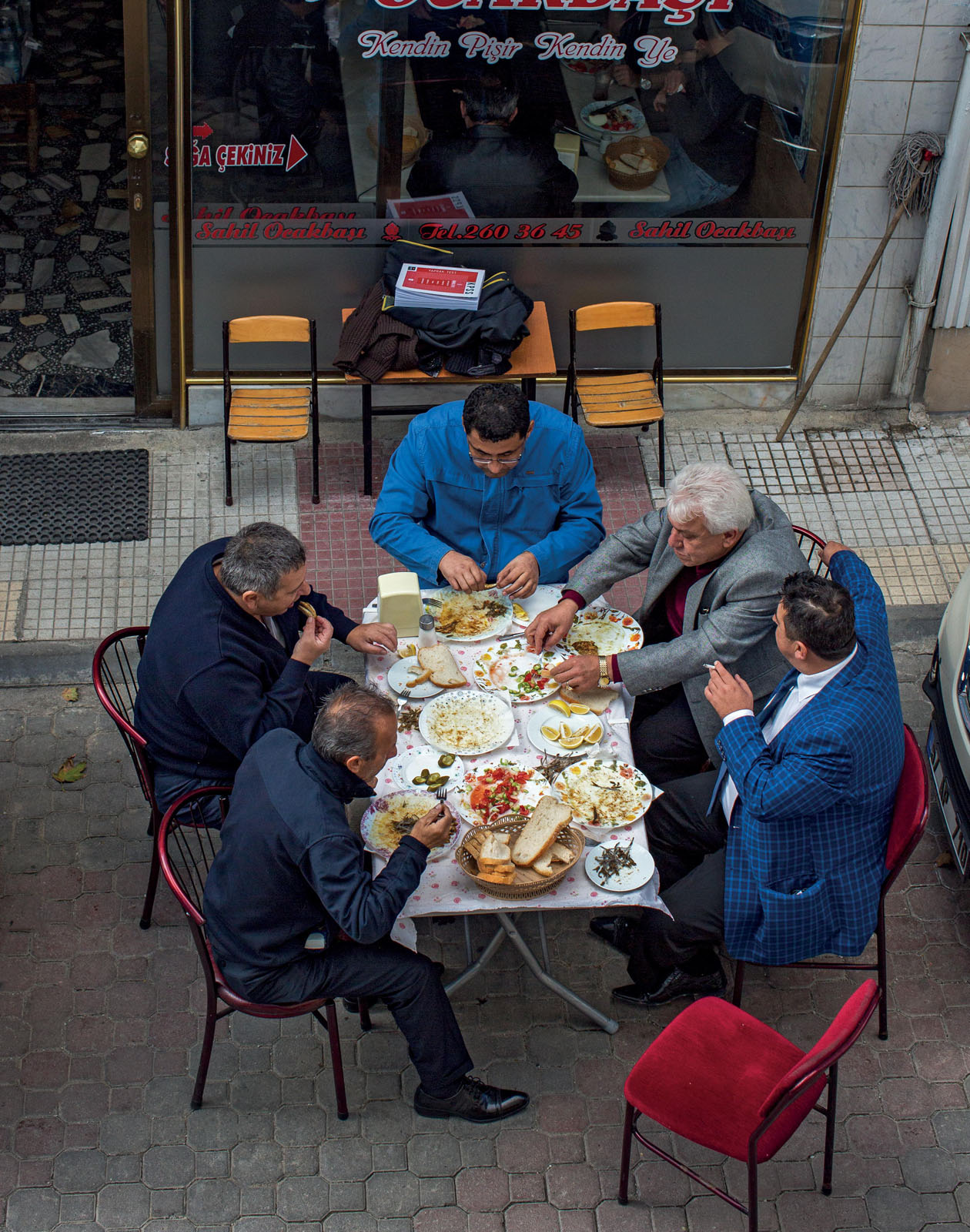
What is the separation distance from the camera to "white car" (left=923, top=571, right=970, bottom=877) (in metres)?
4.85

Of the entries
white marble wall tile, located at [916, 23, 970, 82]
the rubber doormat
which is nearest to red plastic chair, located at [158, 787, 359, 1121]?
the rubber doormat

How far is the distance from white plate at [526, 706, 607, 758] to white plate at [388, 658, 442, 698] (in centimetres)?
40

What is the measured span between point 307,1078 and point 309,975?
2.39 ft

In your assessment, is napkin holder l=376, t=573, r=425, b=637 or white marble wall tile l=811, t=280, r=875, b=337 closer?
napkin holder l=376, t=573, r=425, b=637

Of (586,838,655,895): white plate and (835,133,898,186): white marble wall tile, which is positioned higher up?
(835,133,898,186): white marble wall tile

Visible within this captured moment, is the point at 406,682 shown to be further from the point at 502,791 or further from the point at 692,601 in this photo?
the point at 692,601

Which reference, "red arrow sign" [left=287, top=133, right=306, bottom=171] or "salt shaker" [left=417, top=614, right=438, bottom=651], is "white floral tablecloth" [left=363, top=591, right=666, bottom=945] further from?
"red arrow sign" [left=287, top=133, right=306, bottom=171]

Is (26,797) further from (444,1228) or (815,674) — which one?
(815,674)

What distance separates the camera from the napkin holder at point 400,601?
4.68 meters

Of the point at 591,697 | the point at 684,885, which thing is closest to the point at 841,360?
the point at 591,697

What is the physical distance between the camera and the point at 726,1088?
12.4 ft

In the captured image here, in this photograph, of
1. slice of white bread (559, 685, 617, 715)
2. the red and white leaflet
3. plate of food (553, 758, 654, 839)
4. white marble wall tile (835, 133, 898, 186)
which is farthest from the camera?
the red and white leaflet

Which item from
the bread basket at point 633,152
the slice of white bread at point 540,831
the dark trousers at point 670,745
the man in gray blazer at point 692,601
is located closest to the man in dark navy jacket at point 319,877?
the slice of white bread at point 540,831

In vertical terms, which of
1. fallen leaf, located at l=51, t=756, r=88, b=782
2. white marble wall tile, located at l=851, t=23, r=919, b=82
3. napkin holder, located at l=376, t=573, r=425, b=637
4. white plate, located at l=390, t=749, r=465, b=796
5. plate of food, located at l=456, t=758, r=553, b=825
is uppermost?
white marble wall tile, located at l=851, t=23, r=919, b=82
